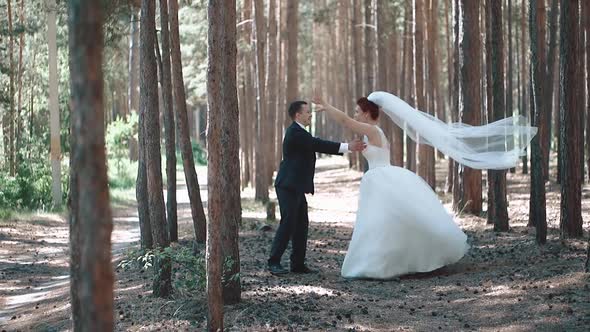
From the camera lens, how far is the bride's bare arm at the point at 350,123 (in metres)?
12.1

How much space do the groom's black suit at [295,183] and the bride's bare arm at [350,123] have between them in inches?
16.2

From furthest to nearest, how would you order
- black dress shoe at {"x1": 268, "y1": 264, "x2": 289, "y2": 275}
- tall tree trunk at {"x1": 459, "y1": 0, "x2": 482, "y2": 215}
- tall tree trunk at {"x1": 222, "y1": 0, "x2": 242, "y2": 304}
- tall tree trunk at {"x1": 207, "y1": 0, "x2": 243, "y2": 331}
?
1. tall tree trunk at {"x1": 459, "y1": 0, "x2": 482, "y2": 215}
2. black dress shoe at {"x1": 268, "y1": 264, "x2": 289, "y2": 275}
3. tall tree trunk at {"x1": 222, "y1": 0, "x2": 242, "y2": 304}
4. tall tree trunk at {"x1": 207, "y1": 0, "x2": 243, "y2": 331}

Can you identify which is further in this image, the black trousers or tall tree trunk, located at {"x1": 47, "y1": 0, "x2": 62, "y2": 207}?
tall tree trunk, located at {"x1": 47, "y1": 0, "x2": 62, "y2": 207}

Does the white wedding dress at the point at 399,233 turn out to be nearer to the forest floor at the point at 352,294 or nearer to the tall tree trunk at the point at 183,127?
the forest floor at the point at 352,294

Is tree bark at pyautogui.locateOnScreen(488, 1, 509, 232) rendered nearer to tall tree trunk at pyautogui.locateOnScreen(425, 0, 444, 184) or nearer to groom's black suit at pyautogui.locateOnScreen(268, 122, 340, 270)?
groom's black suit at pyautogui.locateOnScreen(268, 122, 340, 270)

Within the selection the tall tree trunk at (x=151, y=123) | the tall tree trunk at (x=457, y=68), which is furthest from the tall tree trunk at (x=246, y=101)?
the tall tree trunk at (x=151, y=123)

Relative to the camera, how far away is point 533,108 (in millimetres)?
13633

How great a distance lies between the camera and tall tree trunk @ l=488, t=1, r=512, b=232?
46.6 ft

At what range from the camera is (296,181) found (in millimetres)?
12102

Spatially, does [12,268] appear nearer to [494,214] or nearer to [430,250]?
[430,250]

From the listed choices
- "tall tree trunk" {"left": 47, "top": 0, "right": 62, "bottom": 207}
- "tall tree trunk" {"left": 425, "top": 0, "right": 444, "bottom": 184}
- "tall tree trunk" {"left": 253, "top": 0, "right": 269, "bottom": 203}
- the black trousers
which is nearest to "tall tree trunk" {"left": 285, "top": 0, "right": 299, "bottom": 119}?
"tall tree trunk" {"left": 253, "top": 0, "right": 269, "bottom": 203}

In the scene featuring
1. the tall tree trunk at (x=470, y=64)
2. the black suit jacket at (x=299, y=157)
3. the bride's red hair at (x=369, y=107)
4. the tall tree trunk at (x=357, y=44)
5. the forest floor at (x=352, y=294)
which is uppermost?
the tall tree trunk at (x=357, y=44)

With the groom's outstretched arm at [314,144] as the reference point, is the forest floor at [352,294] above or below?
below

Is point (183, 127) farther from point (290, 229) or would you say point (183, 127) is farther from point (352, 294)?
point (352, 294)
